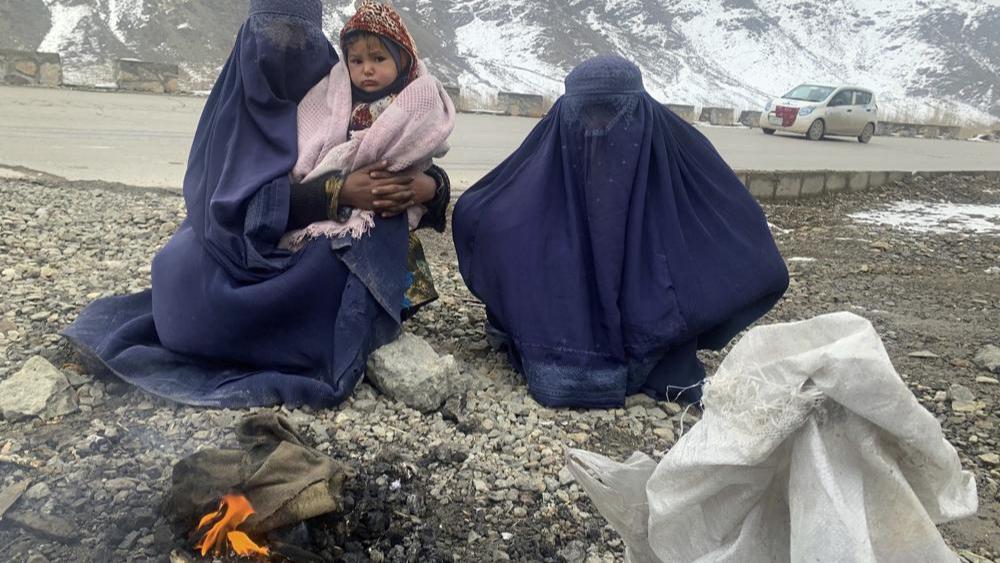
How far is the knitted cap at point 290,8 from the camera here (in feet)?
9.12

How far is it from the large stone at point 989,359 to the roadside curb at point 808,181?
410 centimetres

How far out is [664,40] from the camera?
71.9m

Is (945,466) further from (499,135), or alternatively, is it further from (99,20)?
(99,20)

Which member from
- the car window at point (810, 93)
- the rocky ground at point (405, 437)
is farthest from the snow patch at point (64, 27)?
the rocky ground at point (405, 437)

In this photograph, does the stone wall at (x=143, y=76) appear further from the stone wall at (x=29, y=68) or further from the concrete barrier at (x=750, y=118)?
the concrete barrier at (x=750, y=118)

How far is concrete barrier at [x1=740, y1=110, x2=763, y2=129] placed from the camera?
2220cm

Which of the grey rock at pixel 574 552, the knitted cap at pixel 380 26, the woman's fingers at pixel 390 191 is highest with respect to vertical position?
the knitted cap at pixel 380 26

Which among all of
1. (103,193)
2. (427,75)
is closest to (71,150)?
(103,193)

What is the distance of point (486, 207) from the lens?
10.3 feet

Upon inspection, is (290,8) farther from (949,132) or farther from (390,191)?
Answer: (949,132)

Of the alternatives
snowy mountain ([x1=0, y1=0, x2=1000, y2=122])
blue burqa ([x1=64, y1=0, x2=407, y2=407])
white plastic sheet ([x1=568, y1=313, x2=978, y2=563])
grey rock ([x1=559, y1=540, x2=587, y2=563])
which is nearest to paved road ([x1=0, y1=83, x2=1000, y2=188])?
blue burqa ([x1=64, y1=0, x2=407, y2=407])

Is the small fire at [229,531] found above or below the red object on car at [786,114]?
below

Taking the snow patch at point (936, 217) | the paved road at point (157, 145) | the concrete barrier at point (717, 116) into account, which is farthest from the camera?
the concrete barrier at point (717, 116)

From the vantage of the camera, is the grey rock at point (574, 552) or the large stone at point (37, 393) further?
the large stone at point (37, 393)
